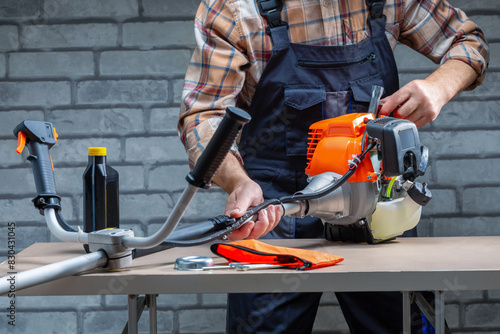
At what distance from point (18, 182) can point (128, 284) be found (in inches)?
55.7

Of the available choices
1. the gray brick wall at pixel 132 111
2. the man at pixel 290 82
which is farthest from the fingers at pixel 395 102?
the gray brick wall at pixel 132 111

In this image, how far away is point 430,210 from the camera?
2.11 metres

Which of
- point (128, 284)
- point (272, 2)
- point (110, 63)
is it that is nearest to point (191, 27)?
point (110, 63)

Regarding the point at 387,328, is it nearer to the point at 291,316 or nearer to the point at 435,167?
the point at 291,316

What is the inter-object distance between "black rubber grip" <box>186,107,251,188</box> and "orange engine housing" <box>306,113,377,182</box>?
16.0 inches

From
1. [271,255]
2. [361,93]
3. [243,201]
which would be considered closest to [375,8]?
[361,93]

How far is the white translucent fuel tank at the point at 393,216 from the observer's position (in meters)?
1.12

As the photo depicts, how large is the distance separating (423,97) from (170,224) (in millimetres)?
682

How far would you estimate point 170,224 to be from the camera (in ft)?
2.60

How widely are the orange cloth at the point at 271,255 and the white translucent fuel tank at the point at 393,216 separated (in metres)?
0.20

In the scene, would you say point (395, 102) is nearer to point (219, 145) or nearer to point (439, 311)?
point (439, 311)

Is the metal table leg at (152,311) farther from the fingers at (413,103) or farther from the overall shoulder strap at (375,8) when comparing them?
the overall shoulder strap at (375,8)

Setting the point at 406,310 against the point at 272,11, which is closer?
the point at 406,310

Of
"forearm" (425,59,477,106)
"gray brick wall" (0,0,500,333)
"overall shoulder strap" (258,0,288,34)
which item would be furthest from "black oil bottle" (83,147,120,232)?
"gray brick wall" (0,0,500,333)
